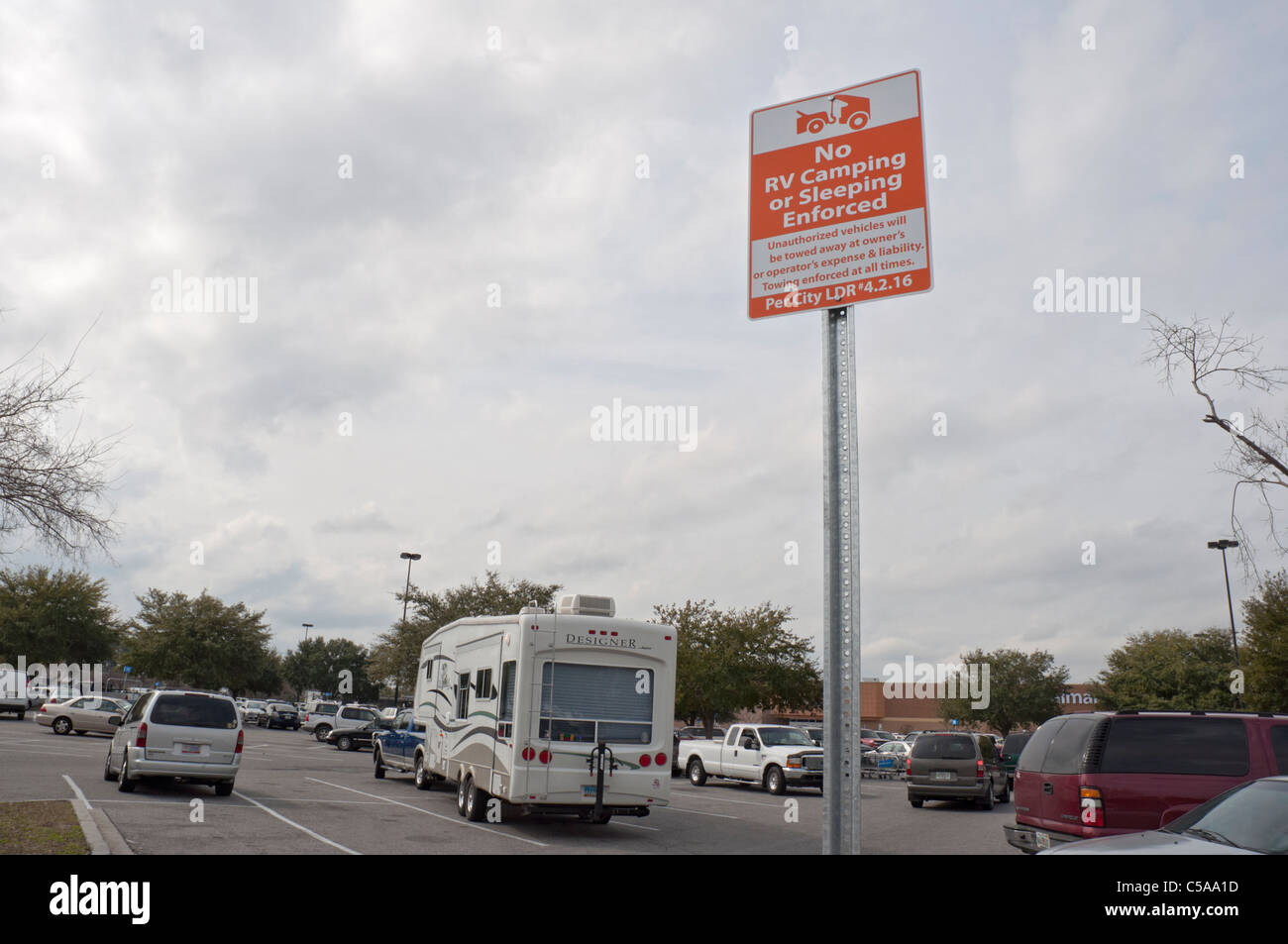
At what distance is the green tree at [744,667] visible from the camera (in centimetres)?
4062

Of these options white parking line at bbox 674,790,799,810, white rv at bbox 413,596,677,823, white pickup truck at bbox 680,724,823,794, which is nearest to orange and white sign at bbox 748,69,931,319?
white rv at bbox 413,596,677,823

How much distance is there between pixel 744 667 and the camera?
4091 cm

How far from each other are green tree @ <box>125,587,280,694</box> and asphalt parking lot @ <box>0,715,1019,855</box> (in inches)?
1264

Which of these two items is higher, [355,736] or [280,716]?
[355,736]

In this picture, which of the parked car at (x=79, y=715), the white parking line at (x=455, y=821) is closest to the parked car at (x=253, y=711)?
the parked car at (x=79, y=715)

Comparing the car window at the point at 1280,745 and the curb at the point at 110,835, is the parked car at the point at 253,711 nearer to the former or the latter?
the curb at the point at 110,835

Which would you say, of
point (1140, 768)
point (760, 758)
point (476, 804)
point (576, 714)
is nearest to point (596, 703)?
point (576, 714)

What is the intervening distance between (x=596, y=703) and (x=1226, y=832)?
29.6ft

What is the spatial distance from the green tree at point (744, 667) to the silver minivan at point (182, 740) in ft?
83.5

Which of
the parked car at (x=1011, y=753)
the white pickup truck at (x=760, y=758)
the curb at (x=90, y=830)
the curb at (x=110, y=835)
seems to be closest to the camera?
the curb at (x=90, y=830)

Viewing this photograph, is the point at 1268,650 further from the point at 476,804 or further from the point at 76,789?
the point at 76,789

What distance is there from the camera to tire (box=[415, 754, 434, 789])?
65.4ft
